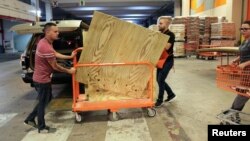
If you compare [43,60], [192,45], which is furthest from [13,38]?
[43,60]

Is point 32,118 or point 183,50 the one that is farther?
point 183,50

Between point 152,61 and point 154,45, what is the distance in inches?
12.5

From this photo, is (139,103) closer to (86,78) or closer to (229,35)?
(86,78)

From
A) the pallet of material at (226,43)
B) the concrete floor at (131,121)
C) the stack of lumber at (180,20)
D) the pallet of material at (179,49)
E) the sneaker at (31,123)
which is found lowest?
the concrete floor at (131,121)

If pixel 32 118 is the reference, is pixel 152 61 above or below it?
above

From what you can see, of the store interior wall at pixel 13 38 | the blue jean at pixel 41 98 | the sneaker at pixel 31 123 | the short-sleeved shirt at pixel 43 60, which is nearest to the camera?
the short-sleeved shirt at pixel 43 60

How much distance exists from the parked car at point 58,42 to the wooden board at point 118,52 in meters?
1.36

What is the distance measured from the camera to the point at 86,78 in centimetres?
532

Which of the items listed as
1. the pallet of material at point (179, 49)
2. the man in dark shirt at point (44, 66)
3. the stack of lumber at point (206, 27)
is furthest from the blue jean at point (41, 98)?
the stack of lumber at point (206, 27)

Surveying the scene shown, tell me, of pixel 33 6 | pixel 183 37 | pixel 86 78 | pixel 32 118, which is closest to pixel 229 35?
pixel 183 37

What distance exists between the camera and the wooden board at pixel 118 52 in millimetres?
4980

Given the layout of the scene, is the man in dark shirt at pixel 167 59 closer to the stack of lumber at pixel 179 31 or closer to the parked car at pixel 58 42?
the parked car at pixel 58 42

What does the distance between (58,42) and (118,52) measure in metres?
3.75

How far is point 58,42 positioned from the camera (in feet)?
27.6
